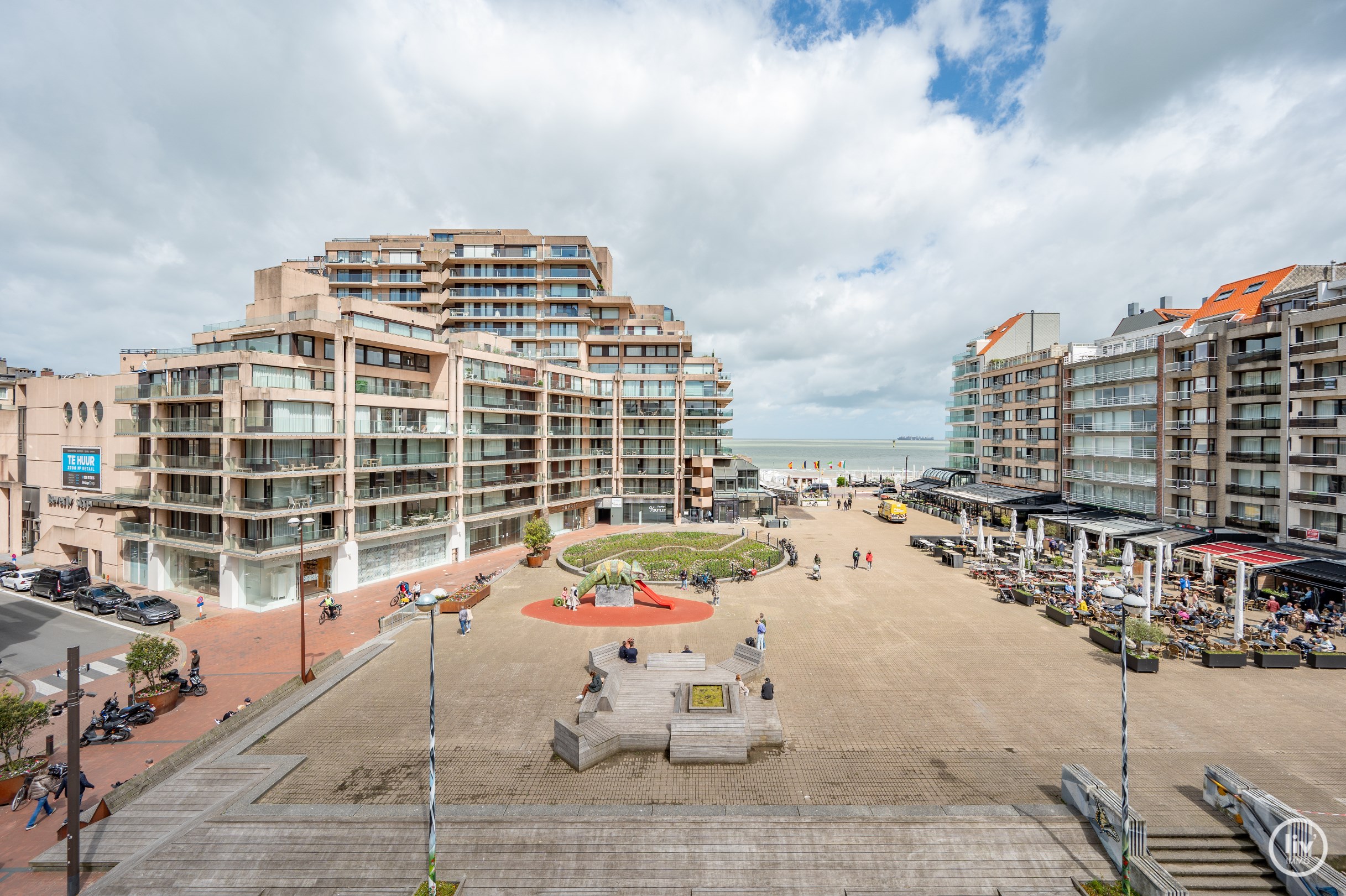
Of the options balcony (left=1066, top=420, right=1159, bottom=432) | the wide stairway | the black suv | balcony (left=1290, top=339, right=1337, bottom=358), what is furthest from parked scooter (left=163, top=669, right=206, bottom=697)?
balcony (left=1066, top=420, right=1159, bottom=432)

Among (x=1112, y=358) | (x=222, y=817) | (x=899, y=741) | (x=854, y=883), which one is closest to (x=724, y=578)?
(x=899, y=741)

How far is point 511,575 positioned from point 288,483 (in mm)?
14941

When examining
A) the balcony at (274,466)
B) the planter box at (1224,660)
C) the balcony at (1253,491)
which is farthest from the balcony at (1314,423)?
the balcony at (274,466)

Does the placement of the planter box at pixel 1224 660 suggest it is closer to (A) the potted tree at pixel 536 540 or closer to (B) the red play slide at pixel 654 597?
(B) the red play slide at pixel 654 597

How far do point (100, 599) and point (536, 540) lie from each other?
25.1 m

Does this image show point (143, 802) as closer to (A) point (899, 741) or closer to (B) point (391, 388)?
(A) point (899, 741)

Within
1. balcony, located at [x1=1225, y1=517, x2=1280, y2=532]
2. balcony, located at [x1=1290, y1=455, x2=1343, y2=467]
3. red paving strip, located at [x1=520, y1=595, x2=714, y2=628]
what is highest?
balcony, located at [x1=1290, y1=455, x2=1343, y2=467]

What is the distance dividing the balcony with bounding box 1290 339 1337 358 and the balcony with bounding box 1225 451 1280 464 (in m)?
6.46

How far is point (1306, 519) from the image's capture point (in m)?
35.3

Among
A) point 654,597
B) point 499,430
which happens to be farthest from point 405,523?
point 654,597

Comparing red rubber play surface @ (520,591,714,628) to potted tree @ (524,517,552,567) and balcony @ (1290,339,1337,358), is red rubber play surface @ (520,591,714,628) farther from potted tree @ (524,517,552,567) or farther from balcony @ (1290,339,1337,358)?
balcony @ (1290,339,1337,358)

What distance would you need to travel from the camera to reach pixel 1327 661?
24.0 m

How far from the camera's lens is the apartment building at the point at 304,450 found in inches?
1299

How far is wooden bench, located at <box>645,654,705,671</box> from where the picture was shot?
2280cm
